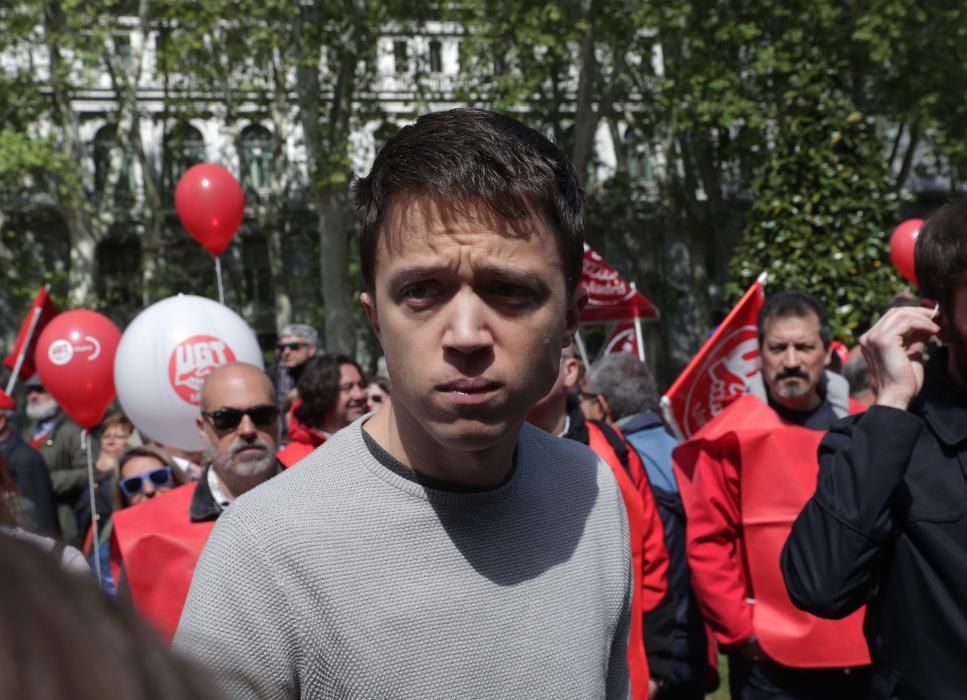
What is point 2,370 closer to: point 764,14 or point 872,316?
point 764,14

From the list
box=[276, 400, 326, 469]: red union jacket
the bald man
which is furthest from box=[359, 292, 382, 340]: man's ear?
box=[276, 400, 326, 469]: red union jacket

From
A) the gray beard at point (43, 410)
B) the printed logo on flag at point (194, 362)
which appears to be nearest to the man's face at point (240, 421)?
the printed logo on flag at point (194, 362)

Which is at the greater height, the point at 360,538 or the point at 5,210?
the point at 360,538

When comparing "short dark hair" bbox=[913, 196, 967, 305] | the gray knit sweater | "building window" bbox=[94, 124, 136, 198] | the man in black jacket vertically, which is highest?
"short dark hair" bbox=[913, 196, 967, 305]

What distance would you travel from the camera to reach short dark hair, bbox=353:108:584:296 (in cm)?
167

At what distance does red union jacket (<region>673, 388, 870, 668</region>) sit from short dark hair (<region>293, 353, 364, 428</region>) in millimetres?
1764

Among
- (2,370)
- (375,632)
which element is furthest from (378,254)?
(2,370)

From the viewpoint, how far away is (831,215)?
1221 centimetres

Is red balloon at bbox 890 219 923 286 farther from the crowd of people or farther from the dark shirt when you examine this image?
the crowd of people

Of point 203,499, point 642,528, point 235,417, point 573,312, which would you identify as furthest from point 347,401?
point 573,312

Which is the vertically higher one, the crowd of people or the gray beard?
the crowd of people

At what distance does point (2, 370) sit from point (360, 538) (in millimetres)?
33249

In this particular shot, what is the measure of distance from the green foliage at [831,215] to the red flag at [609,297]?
3.09 meters

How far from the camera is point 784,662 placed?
4102mm
